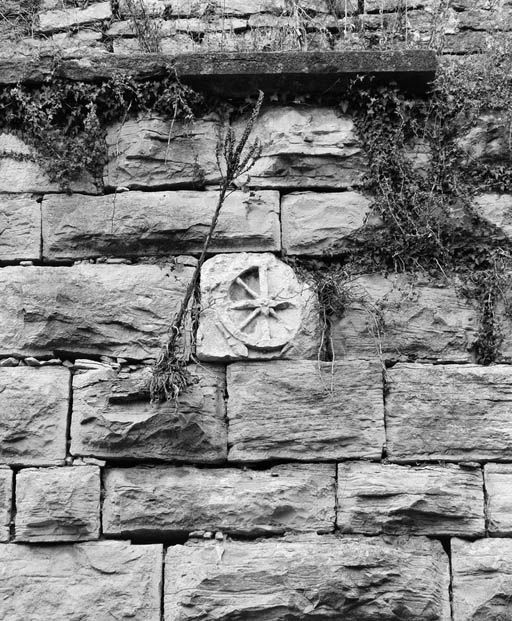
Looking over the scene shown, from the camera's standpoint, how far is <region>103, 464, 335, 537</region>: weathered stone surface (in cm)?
446

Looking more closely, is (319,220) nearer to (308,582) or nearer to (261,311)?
(261,311)

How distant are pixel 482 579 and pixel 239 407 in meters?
1.17

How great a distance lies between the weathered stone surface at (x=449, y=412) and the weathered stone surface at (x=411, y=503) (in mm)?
101

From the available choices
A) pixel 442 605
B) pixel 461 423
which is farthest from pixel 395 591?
pixel 461 423

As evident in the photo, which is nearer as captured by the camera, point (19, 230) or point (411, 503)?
point (411, 503)

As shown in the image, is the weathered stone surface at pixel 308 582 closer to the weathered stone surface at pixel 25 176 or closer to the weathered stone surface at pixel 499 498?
the weathered stone surface at pixel 499 498

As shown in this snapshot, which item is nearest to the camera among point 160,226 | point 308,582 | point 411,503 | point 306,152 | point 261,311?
point 308,582

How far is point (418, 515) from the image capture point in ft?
14.7

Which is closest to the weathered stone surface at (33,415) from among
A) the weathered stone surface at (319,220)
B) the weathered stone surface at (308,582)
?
the weathered stone surface at (308,582)

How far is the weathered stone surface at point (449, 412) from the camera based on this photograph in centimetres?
457

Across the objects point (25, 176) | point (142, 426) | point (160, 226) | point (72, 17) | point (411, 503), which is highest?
point (72, 17)

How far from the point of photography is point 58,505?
176 inches

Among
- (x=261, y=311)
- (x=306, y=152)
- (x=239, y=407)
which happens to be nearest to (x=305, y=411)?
(x=239, y=407)

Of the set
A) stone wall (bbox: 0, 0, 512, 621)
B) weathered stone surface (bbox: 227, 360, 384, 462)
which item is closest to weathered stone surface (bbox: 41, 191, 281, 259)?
stone wall (bbox: 0, 0, 512, 621)
